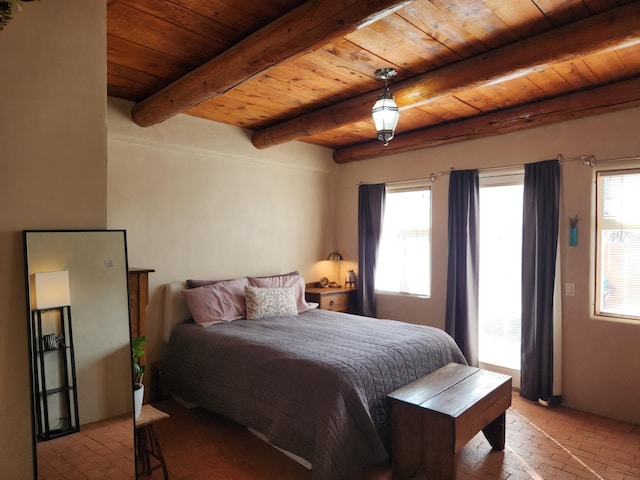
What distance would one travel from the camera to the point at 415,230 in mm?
4664

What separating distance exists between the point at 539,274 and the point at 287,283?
7.82 feet

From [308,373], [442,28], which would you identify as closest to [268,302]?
[308,373]

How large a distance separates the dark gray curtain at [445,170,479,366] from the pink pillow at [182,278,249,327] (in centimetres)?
208

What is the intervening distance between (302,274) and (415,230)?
143 centimetres

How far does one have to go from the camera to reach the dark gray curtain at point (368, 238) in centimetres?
488

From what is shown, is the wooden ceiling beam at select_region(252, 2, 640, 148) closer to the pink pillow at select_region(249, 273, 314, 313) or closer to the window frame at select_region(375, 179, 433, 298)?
the window frame at select_region(375, 179, 433, 298)

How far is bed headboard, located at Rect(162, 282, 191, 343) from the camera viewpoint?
373 cm

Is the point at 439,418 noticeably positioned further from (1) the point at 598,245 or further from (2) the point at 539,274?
(1) the point at 598,245

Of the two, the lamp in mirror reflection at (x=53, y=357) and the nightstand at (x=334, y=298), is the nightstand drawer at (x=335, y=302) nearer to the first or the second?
the nightstand at (x=334, y=298)

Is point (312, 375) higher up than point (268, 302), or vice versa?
point (268, 302)

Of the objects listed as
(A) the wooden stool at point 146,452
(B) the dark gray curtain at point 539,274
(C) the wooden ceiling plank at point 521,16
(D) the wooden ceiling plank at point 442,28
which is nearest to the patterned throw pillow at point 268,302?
(A) the wooden stool at point 146,452

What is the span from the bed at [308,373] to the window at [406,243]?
1121mm

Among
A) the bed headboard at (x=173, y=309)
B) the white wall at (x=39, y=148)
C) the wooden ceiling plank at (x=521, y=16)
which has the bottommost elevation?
the bed headboard at (x=173, y=309)

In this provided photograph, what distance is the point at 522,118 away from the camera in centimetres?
361
